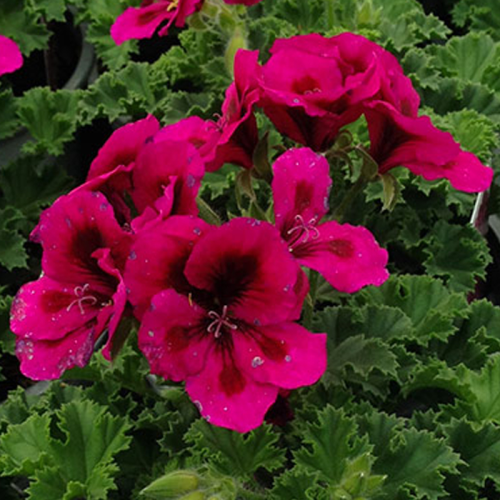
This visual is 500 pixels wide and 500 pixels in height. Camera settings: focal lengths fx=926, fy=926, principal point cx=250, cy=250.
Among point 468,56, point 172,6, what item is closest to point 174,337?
point 172,6

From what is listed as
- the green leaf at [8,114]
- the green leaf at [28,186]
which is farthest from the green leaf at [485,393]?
the green leaf at [8,114]

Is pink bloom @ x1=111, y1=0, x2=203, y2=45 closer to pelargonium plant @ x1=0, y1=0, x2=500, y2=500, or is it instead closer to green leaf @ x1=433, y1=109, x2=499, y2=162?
pelargonium plant @ x1=0, y1=0, x2=500, y2=500

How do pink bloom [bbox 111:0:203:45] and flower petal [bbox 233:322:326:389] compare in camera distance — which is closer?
flower petal [bbox 233:322:326:389]

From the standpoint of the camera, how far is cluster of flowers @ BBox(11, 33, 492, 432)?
1042 mm

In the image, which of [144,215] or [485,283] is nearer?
[144,215]

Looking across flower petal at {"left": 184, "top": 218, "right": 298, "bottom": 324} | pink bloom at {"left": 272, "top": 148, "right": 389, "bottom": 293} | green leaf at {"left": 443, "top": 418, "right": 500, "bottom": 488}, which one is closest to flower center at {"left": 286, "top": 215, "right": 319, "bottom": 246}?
pink bloom at {"left": 272, "top": 148, "right": 389, "bottom": 293}

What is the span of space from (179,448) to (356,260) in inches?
19.7

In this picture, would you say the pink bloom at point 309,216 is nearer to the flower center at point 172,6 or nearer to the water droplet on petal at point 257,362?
the water droplet on petal at point 257,362

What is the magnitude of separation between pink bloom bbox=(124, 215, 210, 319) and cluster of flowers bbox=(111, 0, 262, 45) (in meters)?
0.91

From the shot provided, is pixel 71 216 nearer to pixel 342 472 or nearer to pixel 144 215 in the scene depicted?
pixel 144 215

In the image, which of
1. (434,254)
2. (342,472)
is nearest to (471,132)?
(434,254)

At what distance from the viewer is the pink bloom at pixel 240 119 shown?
1.20 m

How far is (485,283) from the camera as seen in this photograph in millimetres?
2082

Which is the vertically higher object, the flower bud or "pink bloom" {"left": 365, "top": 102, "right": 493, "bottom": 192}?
"pink bloom" {"left": 365, "top": 102, "right": 493, "bottom": 192}
